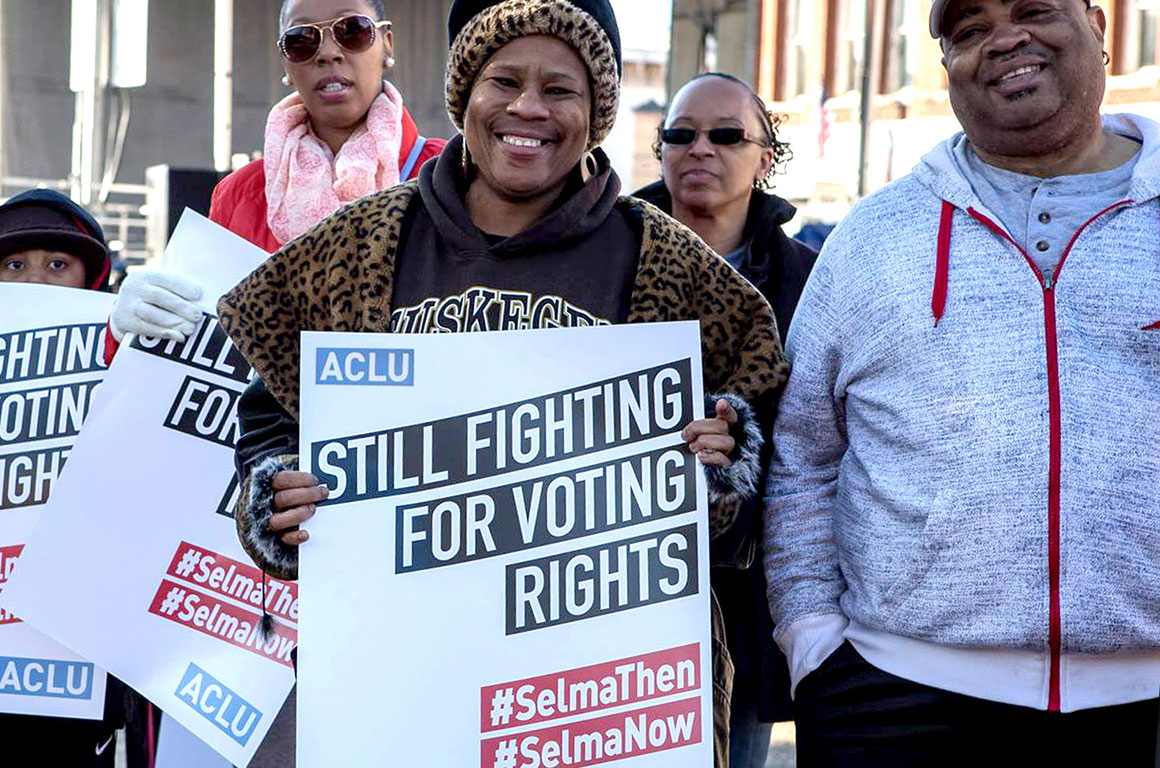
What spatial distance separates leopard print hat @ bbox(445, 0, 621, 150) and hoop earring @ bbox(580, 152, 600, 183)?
24 millimetres

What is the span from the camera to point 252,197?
12.4ft

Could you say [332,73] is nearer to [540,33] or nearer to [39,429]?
[39,429]

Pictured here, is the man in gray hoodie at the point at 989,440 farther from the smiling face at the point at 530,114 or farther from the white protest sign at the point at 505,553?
the smiling face at the point at 530,114

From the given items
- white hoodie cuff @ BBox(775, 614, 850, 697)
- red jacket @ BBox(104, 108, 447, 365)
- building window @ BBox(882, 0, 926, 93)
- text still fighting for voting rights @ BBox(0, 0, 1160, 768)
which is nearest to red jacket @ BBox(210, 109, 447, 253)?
red jacket @ BBox(104, 108, 447, 365)

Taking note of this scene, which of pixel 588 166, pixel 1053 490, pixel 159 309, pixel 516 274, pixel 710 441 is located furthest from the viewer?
pixel 159 309

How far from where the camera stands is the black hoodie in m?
2.66

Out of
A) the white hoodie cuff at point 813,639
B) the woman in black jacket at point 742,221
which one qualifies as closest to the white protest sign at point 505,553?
the white hoodie cuff at point 813,639

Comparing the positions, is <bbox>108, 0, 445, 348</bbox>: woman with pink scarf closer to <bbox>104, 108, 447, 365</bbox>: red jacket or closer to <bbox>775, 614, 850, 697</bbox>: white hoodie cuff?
<bbox>104, 108, 447, 365</bbox>: red jacket

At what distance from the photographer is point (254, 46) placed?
19031 millimetres

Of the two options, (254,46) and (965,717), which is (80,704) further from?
(254,46)

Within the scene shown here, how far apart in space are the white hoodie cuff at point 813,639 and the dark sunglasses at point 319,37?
1.73m

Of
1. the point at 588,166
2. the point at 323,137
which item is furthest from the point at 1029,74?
the point at 323,137

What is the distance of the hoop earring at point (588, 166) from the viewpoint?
275 cm

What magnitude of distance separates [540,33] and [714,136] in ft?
Result: 4.92
